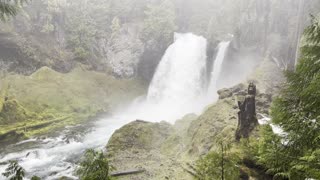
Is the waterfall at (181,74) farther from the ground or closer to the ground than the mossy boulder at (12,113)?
farther from the ground

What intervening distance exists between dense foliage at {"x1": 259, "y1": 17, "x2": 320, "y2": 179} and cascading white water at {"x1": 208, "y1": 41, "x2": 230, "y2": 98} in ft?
100

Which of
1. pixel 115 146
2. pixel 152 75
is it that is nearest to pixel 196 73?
pixel 152 75

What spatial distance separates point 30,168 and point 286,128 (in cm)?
1856

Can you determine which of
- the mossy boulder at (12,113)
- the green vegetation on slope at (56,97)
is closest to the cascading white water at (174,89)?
the green vegetation on slope at (56,97)

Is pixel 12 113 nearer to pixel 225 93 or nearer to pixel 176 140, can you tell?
pixel 176 140

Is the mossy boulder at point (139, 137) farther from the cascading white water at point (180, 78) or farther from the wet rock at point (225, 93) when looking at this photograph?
the cascading white water at point (180, 78)

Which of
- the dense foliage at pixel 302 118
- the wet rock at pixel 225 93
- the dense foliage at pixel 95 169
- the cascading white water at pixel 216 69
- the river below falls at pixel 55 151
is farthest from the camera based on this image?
the cascading white water at pixel 216 69

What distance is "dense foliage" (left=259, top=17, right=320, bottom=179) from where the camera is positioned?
794cm

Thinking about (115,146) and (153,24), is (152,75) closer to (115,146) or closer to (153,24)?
(153,24)

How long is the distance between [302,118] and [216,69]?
32486mm

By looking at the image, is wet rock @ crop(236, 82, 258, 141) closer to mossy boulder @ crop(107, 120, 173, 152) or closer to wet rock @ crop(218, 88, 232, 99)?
mossy boulder @ crop(107, 120, 173, 152)

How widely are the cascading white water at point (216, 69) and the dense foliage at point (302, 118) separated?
30.5 metres

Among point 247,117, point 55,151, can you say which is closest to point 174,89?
point 55,151

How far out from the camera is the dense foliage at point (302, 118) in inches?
313
